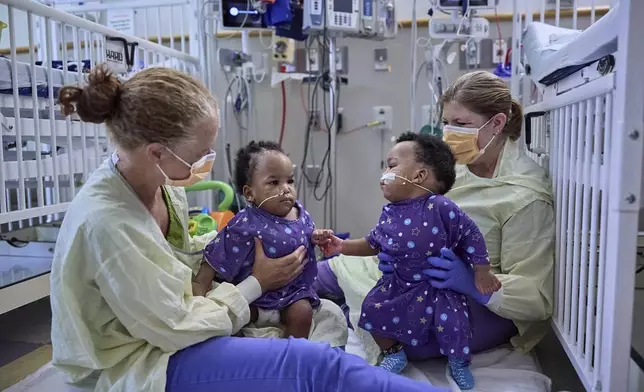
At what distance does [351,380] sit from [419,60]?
276cm

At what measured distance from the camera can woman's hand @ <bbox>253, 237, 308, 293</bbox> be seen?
1.33 metres

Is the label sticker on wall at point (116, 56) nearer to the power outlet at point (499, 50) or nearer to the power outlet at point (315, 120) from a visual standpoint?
the power outlet at point (315, 120)

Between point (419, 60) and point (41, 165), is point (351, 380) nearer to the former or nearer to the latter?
point (41, 165)

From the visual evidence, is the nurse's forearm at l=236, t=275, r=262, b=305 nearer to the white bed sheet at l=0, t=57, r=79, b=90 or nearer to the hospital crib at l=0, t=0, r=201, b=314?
the hospital crib at l=0, t=0, r=201, b=314

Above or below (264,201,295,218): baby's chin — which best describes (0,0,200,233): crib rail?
above

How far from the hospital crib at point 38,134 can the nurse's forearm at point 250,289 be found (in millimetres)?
891

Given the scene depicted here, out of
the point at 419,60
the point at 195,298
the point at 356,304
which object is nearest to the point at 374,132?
the point at 419,60

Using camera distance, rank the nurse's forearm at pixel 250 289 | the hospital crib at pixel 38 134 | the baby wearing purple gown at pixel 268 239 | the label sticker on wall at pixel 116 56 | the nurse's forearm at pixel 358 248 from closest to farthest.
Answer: the nurse's forearm at pixel 250 289
the baby wearing purple gown at pixel 268 239
the nurse's forearm at pixel 358 248
the hospital crib at pixel 38 134
the label sticker on wall at pixel 116 56

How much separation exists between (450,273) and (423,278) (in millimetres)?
84

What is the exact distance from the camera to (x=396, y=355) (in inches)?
55.7

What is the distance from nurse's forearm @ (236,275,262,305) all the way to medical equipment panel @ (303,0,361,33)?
190 centimetres

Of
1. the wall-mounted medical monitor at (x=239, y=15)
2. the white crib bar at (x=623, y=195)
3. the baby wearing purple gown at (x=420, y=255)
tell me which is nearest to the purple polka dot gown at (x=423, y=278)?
the baby wearing purple gown at (x=420, y=255)

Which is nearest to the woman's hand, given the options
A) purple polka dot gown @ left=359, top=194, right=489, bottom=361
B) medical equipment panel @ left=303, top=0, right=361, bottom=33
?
purple polka dot gown @ left=359, top=194, right=489, bottom=361

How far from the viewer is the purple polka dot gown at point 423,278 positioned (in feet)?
4.50
